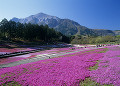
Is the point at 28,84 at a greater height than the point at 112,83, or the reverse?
the point at 112,83

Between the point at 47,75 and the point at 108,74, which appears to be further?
the point at 47,75

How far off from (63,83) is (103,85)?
3.72 m

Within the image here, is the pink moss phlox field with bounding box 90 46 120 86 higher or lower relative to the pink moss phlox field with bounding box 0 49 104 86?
higher

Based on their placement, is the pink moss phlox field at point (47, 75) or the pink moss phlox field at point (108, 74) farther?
the pink moss phlox field at point (47, 75)

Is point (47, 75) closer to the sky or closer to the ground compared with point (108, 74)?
closer to the ground

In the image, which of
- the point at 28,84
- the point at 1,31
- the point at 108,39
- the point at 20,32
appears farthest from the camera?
the point at 108,39

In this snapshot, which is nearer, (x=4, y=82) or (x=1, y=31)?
(x=4, y=82)

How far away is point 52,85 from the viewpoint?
725cm

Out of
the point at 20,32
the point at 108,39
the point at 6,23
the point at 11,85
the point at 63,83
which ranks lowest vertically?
the point at 11,85

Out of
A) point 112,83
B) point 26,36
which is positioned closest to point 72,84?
point 112,83

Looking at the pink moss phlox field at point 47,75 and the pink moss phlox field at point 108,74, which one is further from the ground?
the pink moss phlox field at point 108,74

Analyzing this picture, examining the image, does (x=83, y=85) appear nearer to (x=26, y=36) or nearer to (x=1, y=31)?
(x=26, y=36)

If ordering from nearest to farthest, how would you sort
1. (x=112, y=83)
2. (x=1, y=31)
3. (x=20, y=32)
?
(x=112, y=83) → (x=1, y=31) → (x=20, y=32)

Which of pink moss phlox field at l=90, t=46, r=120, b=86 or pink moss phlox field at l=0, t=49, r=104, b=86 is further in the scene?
pink moss phlox field at l=0, t=49, r=104, b=86
